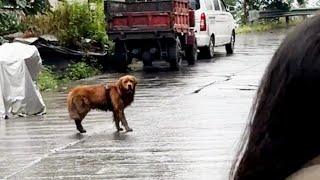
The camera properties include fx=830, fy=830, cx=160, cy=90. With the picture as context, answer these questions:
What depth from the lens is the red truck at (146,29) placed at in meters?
20.9

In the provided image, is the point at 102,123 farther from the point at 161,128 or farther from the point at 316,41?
the point at 316,41

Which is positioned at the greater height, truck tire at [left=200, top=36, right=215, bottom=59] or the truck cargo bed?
the truck cargo bed

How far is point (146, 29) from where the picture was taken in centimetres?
2091

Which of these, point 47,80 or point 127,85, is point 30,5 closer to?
point 127,85

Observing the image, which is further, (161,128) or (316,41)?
(161,128)

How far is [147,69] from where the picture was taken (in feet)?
73.7

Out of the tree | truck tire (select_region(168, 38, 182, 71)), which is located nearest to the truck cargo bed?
truck tire (select_region(168, 38, 182, 71))

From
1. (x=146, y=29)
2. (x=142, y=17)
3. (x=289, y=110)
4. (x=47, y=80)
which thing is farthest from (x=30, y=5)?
(x=142, y=17)

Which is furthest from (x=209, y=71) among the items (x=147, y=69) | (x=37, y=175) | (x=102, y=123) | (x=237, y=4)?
(x=237, y=4)

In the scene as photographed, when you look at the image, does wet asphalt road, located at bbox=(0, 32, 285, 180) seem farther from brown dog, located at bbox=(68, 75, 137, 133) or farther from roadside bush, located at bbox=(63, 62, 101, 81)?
roadside bush, located at bbox=(63, 62, 101, 81)

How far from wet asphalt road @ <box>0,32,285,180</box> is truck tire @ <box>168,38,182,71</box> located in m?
3.56

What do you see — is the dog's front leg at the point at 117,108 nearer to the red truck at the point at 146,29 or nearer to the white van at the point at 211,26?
the red truck at the point at 146,29

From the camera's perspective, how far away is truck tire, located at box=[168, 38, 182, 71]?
70.0 ft

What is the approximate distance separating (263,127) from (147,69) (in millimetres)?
21005
